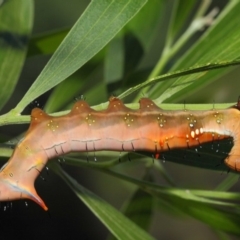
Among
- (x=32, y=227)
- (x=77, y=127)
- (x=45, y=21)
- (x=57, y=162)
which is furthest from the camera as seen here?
(x=32, y=227)

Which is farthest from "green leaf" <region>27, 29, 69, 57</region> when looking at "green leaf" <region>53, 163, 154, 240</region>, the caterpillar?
the caterpillar

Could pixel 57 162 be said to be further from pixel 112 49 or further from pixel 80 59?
pixel 112 49

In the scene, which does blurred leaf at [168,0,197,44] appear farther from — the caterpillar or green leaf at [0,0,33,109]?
the caterpillar

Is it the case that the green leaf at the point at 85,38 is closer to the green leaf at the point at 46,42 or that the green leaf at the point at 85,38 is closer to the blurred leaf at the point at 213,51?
the blurred leaf at the point at 213,51

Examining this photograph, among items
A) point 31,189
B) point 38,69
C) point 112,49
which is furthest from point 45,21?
point 31,189

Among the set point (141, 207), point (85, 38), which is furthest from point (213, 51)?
point (141, 207)

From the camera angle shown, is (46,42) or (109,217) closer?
(109,217)

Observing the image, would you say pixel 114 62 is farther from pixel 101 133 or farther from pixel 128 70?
pixel 101 133

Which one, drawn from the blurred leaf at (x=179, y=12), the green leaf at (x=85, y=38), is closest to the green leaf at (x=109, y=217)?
the green leaf at (x=85, y=38)
